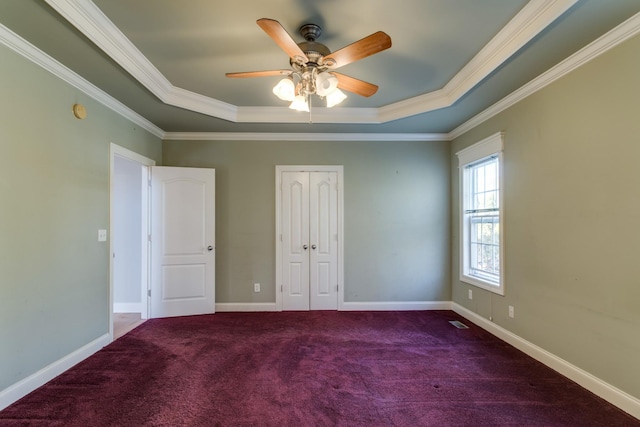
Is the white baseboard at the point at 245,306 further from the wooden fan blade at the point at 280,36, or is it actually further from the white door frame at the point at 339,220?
the wooden fan blade at the point at 280,36

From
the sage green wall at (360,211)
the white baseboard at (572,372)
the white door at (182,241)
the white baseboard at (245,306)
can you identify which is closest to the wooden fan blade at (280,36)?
A: the sage green wall at (360,211)

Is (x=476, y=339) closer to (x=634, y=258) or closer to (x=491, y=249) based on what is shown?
(x=491, y=249)

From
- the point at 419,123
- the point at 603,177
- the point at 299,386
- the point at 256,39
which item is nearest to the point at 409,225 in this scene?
the point at 419,123

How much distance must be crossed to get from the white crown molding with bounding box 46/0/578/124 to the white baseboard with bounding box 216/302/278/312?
2.48 meters

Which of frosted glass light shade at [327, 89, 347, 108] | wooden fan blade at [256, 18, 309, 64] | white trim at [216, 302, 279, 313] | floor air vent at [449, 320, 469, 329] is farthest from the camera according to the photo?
white trim at [216, 302, 279, 313]

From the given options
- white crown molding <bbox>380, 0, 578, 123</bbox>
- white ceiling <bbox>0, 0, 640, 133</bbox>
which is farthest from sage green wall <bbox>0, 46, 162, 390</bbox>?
white crown molding <bbox>380, 0, 578, 123</bbox>

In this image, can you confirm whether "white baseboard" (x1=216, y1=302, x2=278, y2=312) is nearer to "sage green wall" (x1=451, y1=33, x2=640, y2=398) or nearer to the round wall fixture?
the round wall fixture

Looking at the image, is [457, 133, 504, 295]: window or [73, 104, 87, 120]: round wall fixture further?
[457, 133, 504, 295]: window

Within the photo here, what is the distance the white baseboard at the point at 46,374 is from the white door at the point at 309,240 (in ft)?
7.19

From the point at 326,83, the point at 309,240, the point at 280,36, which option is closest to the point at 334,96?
the point at 326,83

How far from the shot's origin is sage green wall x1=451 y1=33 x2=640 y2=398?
2.03 meters

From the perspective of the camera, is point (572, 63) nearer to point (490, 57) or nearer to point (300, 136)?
point (490, 57)

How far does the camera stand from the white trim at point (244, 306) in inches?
169

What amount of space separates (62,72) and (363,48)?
2488mm
